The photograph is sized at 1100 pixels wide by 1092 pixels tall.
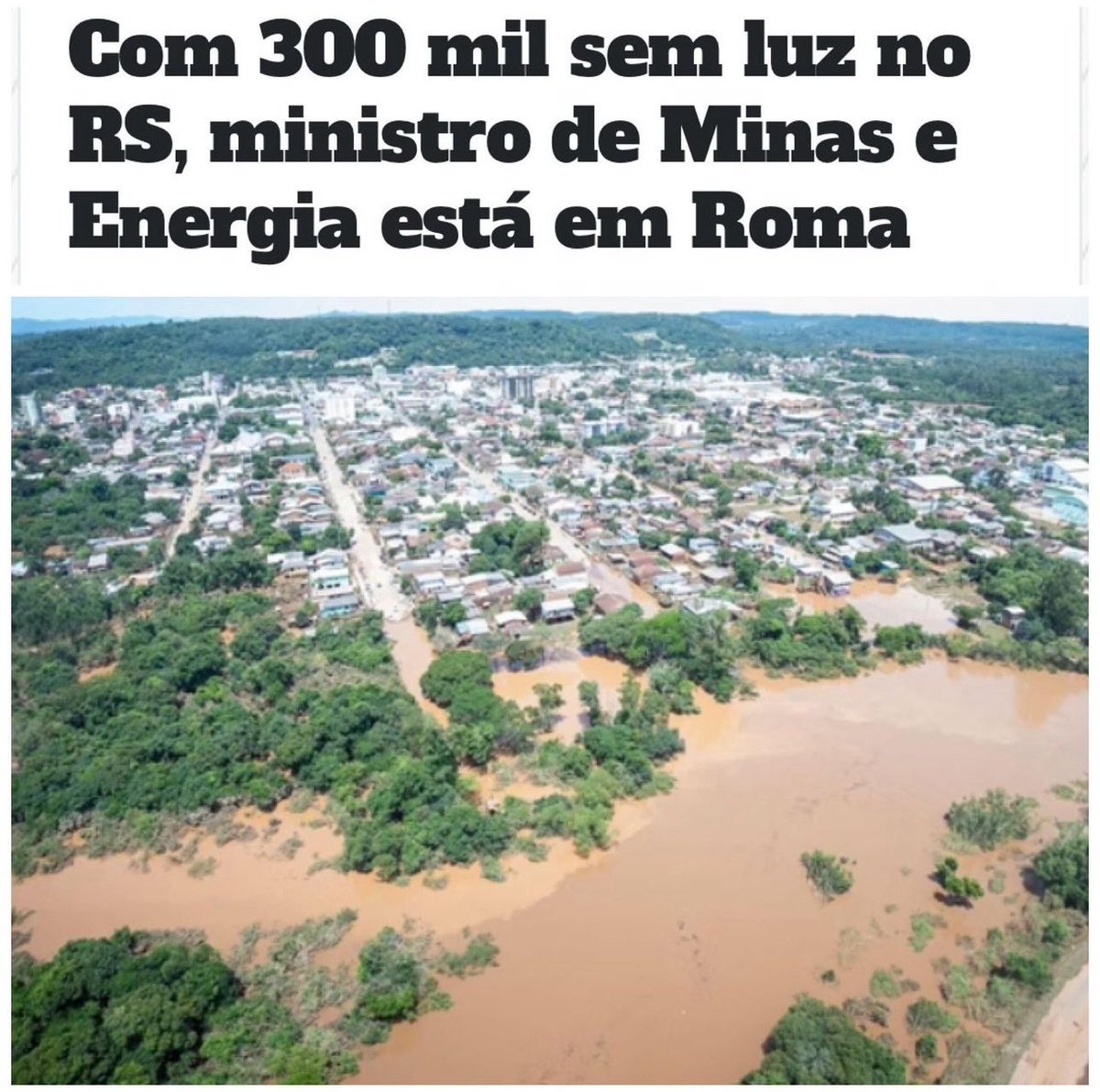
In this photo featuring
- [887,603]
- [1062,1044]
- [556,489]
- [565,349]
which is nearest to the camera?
[1062,1044]

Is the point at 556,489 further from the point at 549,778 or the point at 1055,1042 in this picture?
the point at 1055,1042

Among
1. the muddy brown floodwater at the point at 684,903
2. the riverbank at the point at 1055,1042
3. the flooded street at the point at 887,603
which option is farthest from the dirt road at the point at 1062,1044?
the flooded street at the point at 887,603

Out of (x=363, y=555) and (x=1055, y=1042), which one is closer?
(x=1055, y=1042)

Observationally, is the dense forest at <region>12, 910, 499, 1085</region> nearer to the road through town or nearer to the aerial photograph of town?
the aerial photograph of town

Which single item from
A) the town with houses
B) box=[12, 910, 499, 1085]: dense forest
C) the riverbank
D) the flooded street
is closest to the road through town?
the town with houses

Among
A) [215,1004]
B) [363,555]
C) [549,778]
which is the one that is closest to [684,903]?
[549,778]

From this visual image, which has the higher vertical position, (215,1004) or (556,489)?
(556,489)
